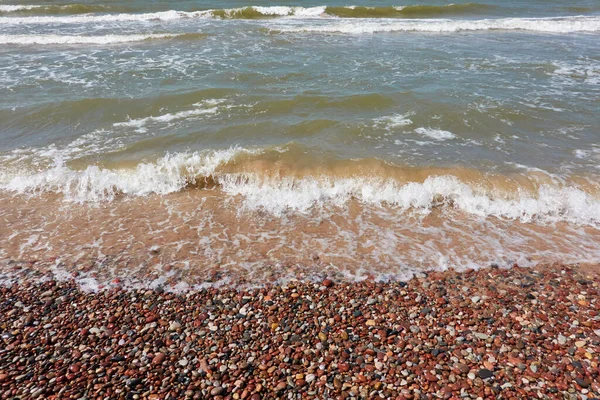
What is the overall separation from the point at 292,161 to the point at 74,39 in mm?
18228

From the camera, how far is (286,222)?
761 cm

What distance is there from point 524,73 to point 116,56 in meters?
17.5

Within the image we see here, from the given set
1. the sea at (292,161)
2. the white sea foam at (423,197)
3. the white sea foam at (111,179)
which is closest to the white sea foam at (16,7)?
the sea at (292,161)

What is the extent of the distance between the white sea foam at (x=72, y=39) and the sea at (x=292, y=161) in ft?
4.66

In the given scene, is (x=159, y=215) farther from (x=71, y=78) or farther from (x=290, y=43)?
(x=290, y=43)

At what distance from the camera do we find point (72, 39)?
2095 centimetres

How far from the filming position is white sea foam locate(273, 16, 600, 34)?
23391mm

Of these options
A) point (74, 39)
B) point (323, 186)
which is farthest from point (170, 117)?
point (74, 39)

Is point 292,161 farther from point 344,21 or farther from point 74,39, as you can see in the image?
point 344,21

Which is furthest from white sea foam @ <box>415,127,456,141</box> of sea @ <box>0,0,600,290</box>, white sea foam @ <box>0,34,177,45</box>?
white sea foam @ <box>0,34,177,45</box>

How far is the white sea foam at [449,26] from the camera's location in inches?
921

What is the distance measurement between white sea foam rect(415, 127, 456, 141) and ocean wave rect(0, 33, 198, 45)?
15960 millimetres

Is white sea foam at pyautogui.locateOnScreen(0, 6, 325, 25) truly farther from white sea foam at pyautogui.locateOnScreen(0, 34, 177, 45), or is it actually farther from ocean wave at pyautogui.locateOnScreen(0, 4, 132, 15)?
white sea foam at pyautogui.locateOnScreen(0, 34, 177, 45)

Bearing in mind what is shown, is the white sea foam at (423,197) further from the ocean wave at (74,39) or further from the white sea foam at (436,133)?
the ocean wave at (74,39)
